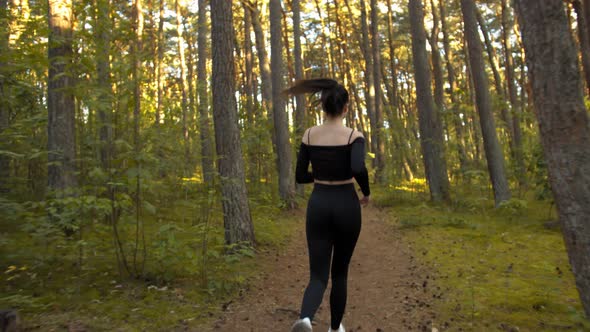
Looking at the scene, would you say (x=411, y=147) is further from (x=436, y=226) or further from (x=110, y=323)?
(x=110, y=323)

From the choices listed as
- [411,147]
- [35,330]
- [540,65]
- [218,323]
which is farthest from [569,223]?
[411,147]

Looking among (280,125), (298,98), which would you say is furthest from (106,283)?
(298,98)

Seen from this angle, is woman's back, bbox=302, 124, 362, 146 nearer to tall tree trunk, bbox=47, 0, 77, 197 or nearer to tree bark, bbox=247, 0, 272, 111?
tall tree trunk, bbox=47, 0, 77, 197

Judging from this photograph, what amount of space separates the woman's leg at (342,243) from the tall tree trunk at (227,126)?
3580 millimetres

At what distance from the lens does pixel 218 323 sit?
14.2 feet

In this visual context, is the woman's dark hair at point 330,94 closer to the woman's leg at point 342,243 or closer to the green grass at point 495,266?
the woman's leg at point 342,243

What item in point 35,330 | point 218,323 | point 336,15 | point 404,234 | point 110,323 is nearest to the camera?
point 35,330

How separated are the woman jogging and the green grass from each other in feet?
5.87

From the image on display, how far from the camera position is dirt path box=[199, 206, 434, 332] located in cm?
439

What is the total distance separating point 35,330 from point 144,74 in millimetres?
3066

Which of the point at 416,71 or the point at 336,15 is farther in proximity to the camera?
the point at 336,15

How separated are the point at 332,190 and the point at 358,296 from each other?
2.82 m

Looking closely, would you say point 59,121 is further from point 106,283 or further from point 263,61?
point 263,61

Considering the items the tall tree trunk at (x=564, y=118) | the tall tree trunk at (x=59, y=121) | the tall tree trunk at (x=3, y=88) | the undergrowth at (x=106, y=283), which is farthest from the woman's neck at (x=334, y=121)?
the tall tree trunk at (x=59, y=121)
